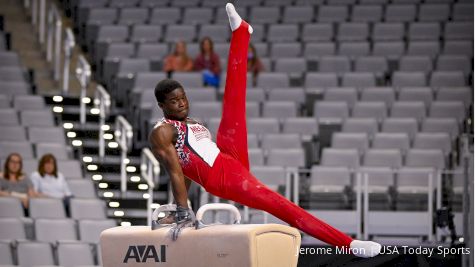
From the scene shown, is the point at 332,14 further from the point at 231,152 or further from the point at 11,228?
the point at 231,152

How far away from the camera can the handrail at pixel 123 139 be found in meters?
11.2

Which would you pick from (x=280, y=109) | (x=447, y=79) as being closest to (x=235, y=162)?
(x=280, y=109)

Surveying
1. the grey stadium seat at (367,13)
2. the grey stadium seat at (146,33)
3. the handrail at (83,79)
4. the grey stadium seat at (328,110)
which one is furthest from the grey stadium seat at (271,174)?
the grey stadium seat at (367,13)

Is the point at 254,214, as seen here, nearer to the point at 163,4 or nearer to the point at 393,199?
the point at 393,199

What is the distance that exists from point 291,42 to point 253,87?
1.11 meters

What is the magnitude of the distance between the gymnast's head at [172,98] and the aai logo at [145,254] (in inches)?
27.0

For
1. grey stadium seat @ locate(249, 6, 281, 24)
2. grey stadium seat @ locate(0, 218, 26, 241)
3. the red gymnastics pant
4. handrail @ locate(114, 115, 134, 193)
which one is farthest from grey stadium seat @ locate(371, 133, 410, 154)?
the red gymnastics pant

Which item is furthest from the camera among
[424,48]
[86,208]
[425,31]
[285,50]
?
[425,31]

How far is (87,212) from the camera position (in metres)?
10.1

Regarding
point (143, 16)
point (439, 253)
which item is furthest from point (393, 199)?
point (143, 16)

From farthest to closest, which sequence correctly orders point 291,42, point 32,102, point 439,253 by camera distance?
point 291,42
point 32,102
point 439,253

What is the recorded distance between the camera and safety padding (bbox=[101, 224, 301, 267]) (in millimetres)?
5152

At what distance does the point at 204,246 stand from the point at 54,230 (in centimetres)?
462

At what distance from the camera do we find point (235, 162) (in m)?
5.72
